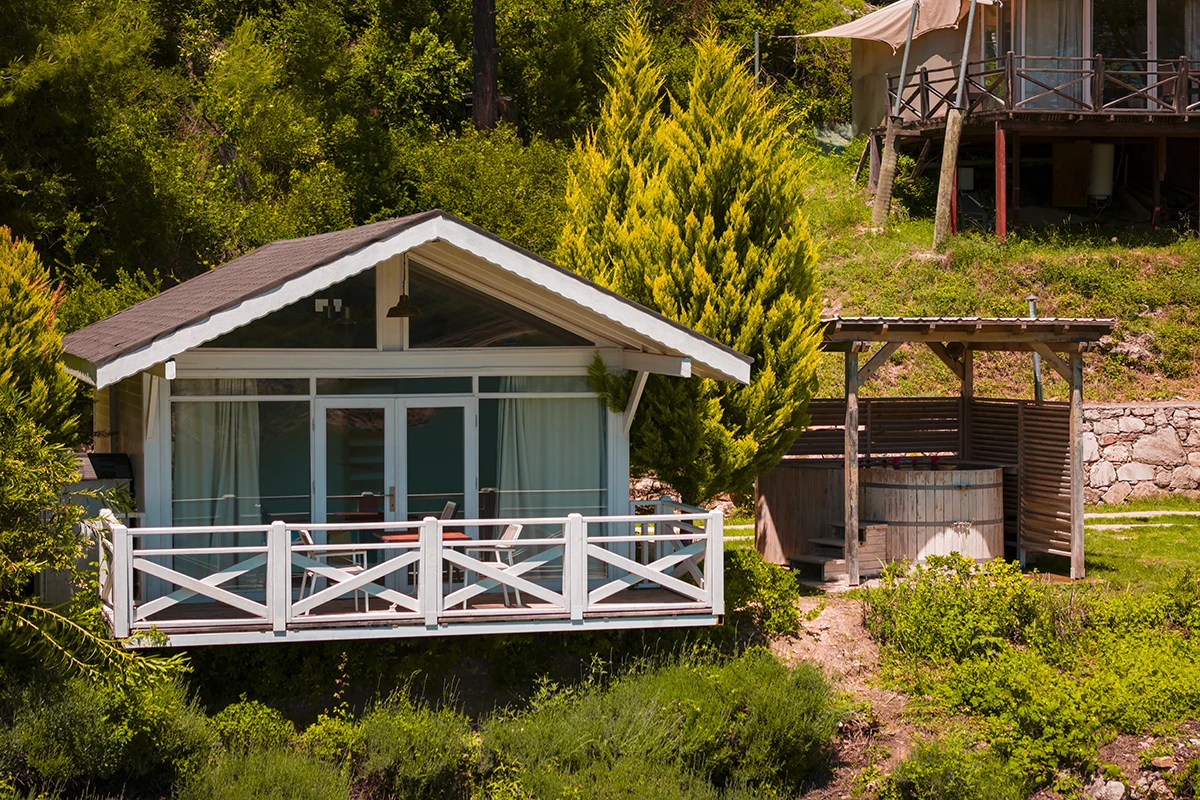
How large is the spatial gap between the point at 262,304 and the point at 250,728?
140 inches

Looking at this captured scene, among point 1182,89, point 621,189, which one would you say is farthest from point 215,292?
point 1182,89

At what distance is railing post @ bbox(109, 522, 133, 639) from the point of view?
11695 mm

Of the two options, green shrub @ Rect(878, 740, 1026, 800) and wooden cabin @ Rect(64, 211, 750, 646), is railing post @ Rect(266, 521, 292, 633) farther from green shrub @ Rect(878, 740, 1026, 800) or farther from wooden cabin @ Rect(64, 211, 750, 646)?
green shrub @ Rect(878, 740, 1026, 800)

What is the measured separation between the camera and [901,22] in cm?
3119


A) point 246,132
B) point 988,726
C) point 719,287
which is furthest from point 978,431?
point 246,132

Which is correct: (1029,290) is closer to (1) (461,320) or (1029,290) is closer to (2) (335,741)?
(1) (461,320)

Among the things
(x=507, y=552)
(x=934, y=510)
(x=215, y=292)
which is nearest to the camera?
(x=215, y=292)

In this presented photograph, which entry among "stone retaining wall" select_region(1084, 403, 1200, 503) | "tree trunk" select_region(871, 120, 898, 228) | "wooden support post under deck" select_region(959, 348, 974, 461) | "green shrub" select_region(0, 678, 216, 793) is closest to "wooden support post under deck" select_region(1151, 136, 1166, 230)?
→ "tree trunk" select_region(871, 120, 898, 228)

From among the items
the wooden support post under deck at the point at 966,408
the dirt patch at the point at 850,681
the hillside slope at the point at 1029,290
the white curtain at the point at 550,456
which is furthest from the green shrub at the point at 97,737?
the hillside slope at the point at 1029,290

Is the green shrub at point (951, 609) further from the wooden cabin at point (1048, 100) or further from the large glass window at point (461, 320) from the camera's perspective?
the wooden cabin at point (1048, 100)

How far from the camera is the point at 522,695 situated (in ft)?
42.8

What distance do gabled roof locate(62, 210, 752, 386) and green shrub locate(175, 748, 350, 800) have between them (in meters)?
3.26

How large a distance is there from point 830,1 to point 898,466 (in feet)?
74.9

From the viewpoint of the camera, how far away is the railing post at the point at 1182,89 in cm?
2781
